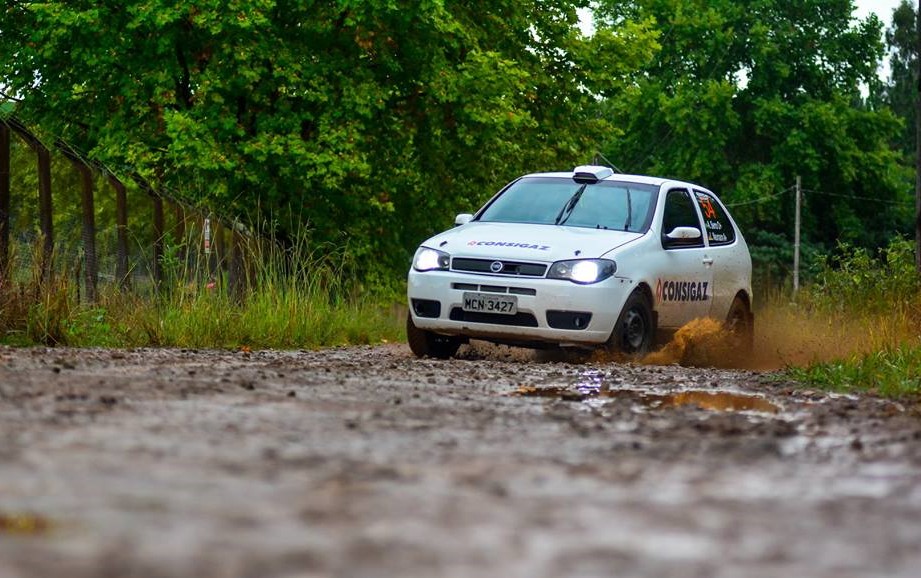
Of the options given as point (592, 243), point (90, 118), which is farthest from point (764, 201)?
point (592, 243)

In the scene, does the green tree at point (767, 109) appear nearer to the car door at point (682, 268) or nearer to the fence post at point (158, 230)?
the fence post at point (158, 230)

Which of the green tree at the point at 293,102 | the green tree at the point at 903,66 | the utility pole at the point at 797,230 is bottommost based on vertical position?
the utility pole at the point at 797,230

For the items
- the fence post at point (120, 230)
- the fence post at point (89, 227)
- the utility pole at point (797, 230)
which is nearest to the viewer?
the fence post at point (89, 227)

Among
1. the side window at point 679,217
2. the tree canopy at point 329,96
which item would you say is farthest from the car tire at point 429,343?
the tree canopy at point 329,96

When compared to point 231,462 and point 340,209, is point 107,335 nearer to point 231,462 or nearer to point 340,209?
point 231,462

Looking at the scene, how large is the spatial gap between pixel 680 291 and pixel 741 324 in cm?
197

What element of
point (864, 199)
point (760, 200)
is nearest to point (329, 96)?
point (760, 200)

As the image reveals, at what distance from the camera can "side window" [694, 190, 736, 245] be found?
569 inches

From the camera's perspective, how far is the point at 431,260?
40.7 ft

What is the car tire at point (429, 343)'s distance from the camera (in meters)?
12.7

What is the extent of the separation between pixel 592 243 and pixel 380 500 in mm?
8416

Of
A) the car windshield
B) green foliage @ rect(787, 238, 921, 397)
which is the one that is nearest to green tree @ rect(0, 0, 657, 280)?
green foliage @ rect(787, 238, 921, 397)

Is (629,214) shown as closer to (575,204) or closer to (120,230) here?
(575,204)

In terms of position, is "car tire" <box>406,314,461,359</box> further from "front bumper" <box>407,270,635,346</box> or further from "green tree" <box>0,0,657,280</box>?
"green tree" <box>0,0,657,280</box>
